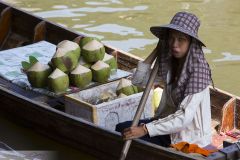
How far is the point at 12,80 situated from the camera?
19.5 feet

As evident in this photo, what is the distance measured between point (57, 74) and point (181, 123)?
5.25ft

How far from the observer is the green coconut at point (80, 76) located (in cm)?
561

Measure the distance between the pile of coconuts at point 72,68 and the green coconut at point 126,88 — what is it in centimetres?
28

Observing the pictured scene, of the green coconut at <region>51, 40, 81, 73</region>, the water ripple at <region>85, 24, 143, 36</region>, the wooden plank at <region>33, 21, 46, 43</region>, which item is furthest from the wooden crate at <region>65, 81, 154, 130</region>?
the water ripple at <region>85, 24, 143, 36</region>

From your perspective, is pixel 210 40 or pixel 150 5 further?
pixel 150 5

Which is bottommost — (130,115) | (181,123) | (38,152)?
(38,152)

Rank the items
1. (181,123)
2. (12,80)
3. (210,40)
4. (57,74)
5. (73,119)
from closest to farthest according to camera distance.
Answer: (181,123) → (73,119) → (57,74) → (12,80) → (210,40)

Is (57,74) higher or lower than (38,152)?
higher

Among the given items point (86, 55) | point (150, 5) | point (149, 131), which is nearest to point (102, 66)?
point (86, 55)

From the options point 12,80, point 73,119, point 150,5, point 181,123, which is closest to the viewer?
point 181,123

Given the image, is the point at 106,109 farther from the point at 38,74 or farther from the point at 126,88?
the point at 38,74

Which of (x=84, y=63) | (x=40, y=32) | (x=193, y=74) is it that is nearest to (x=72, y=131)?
(x=84, y=63)

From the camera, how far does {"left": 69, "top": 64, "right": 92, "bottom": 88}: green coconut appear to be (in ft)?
18.4

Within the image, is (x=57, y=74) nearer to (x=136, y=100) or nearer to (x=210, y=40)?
(x=136, y=100)
